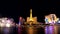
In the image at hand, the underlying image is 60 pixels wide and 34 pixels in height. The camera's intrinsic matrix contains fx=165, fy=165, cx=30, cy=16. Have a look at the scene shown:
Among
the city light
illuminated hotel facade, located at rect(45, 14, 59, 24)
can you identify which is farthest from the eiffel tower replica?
the city light

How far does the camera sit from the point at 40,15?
4.75 meters

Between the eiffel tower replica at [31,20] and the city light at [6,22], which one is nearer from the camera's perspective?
the city light at [6,22]

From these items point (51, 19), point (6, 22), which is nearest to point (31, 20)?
point (51, 19)

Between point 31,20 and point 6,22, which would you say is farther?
point 31,20

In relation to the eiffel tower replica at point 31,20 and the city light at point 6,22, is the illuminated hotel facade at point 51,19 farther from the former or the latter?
the city light at point 6,22

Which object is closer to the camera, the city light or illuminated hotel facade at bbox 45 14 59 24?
the city light

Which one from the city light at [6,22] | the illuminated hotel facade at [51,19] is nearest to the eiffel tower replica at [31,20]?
the illuminated hotel facade at [51,19]

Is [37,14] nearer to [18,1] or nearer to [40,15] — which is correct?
[40,15]

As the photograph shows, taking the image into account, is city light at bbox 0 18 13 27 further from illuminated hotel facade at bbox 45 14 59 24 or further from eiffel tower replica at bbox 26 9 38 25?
illuminated hotel facade at bbox 45 14 59 24

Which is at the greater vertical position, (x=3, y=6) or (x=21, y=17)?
(x=3, y=6)

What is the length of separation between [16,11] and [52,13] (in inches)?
40.6

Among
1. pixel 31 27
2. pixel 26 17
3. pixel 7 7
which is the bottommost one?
pixel 31 27

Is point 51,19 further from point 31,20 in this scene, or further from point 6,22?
point 6,22

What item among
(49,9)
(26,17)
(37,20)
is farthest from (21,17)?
(49,9)
